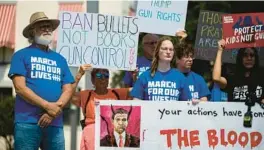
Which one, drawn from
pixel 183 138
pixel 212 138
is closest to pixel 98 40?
pixel 183 138

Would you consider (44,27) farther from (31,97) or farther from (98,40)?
(98,40)

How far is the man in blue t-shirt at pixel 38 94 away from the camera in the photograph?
19.5ft

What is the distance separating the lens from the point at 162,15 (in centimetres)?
793

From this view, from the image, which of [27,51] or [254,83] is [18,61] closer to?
[27,51]

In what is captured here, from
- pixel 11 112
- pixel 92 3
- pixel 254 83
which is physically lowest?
pixel 11 112

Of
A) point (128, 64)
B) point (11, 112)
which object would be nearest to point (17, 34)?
point (11, 112)

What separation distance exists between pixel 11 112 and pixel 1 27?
8.08 m

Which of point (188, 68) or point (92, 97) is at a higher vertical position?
A: point (188, 68)

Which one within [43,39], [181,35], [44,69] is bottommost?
[44,69]

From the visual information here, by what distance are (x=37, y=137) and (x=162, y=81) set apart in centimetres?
126

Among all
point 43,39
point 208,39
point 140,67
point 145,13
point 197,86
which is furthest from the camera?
point 145,13

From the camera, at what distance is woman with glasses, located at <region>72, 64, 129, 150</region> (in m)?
6.57

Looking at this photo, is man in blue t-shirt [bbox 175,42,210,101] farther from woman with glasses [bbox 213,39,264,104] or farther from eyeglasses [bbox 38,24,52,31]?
eyeglasses [bbox 38,24,52,31]

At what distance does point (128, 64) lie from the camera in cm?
716
